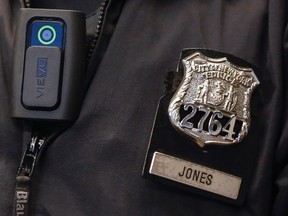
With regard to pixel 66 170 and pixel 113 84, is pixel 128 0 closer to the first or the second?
pixel 113 84

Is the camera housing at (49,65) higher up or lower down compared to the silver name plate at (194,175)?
higher up

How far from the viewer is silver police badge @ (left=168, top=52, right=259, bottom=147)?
2.24ft

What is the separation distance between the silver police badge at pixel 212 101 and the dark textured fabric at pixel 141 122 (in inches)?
0.8

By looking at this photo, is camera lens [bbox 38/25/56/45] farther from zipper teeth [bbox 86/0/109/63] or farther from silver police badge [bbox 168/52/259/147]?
silver police badge [bbox 168/52/259/147]

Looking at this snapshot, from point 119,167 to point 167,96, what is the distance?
0.30 feet

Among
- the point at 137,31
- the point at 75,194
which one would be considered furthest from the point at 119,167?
the point at 137,31

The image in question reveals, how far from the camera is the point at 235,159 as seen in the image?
686 mm

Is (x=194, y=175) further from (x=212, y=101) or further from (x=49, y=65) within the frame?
(x=49, y=65)

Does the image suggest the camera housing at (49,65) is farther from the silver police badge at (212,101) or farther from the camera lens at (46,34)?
the silver police badge at (212,101)

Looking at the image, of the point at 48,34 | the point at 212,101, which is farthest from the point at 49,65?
the point at 212,101

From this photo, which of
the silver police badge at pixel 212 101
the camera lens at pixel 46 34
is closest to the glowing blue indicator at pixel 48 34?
the camera lens at pixel 46 34

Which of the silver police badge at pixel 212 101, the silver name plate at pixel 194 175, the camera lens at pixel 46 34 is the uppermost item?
the camera lens at pixel 46 34

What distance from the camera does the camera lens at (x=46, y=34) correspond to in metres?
0.72

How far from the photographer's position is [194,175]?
68cm
